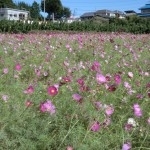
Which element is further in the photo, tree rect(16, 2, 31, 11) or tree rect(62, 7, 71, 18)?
tree rect(16, 2, 31, 11)

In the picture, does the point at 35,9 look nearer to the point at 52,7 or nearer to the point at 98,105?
the point at 52,7

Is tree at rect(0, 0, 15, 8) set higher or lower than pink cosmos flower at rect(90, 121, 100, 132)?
higher

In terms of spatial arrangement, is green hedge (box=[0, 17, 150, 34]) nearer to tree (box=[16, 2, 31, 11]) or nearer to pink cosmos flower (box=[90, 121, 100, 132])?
pink cosmos flower (box=[90, 121, 100, 132])

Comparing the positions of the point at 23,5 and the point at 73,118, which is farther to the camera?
the point at 23,5

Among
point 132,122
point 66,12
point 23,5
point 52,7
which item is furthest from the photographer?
point 23,5

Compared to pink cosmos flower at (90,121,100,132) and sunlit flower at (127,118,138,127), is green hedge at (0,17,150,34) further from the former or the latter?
pink cosmos flower at (90,121,100,132)

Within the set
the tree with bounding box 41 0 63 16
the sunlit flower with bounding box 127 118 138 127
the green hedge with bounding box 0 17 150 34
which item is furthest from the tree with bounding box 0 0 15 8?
the sunlit flower with bounding box 127 118 138 127

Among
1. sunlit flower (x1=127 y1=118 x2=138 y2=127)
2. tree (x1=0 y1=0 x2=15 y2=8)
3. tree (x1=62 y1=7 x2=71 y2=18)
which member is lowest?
sunlit flower (x1=127 y1=118 x2=138 y2=127)

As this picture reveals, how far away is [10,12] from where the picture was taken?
76.1 m

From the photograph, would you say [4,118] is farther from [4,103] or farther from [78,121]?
[78,121]

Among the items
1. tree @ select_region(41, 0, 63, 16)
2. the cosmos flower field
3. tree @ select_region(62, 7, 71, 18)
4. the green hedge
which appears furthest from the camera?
tree @ select_region(62, 7, 71, 18)

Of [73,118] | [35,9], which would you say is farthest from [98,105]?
[35,9]

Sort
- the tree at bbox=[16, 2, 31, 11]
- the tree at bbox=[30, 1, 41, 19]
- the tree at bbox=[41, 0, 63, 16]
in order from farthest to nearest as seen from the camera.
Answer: the tree at bbox=[16, 2, 31, 11], the tree at bbox=[30, 1, 41, 19], the tree at bbox=[41, 0, 63, 16]

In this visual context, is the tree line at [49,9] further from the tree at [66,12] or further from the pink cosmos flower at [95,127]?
the pink cosmos flower at [95,127]
